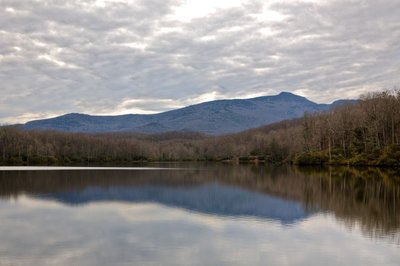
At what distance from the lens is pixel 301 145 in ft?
388

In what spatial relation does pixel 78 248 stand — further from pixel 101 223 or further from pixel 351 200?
pixel 351 200

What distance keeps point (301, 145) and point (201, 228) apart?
330 ft

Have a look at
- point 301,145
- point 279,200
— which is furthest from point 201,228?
point 301,145

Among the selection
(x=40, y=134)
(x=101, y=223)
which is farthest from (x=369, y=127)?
(x=40, y=134)

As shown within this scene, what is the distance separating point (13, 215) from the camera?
25.3 m

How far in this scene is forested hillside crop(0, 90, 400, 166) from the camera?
8588cm

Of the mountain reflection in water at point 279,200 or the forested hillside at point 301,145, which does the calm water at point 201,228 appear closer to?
the mountain reflection in water at point 279,200

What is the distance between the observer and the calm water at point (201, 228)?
51.4ft

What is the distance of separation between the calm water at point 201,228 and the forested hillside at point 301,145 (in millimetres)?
52768

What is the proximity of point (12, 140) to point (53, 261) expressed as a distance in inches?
5562

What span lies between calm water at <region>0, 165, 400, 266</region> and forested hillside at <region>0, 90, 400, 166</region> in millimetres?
52768

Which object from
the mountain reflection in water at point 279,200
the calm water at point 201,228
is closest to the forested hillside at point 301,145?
the mountain reflection in water at point 279,200

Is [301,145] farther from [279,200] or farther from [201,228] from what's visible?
[201,228]

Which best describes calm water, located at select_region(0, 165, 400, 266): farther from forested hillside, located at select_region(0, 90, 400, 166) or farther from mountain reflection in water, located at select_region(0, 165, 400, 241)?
forested hillside, located at select_region(0, 90, 400, 166)
